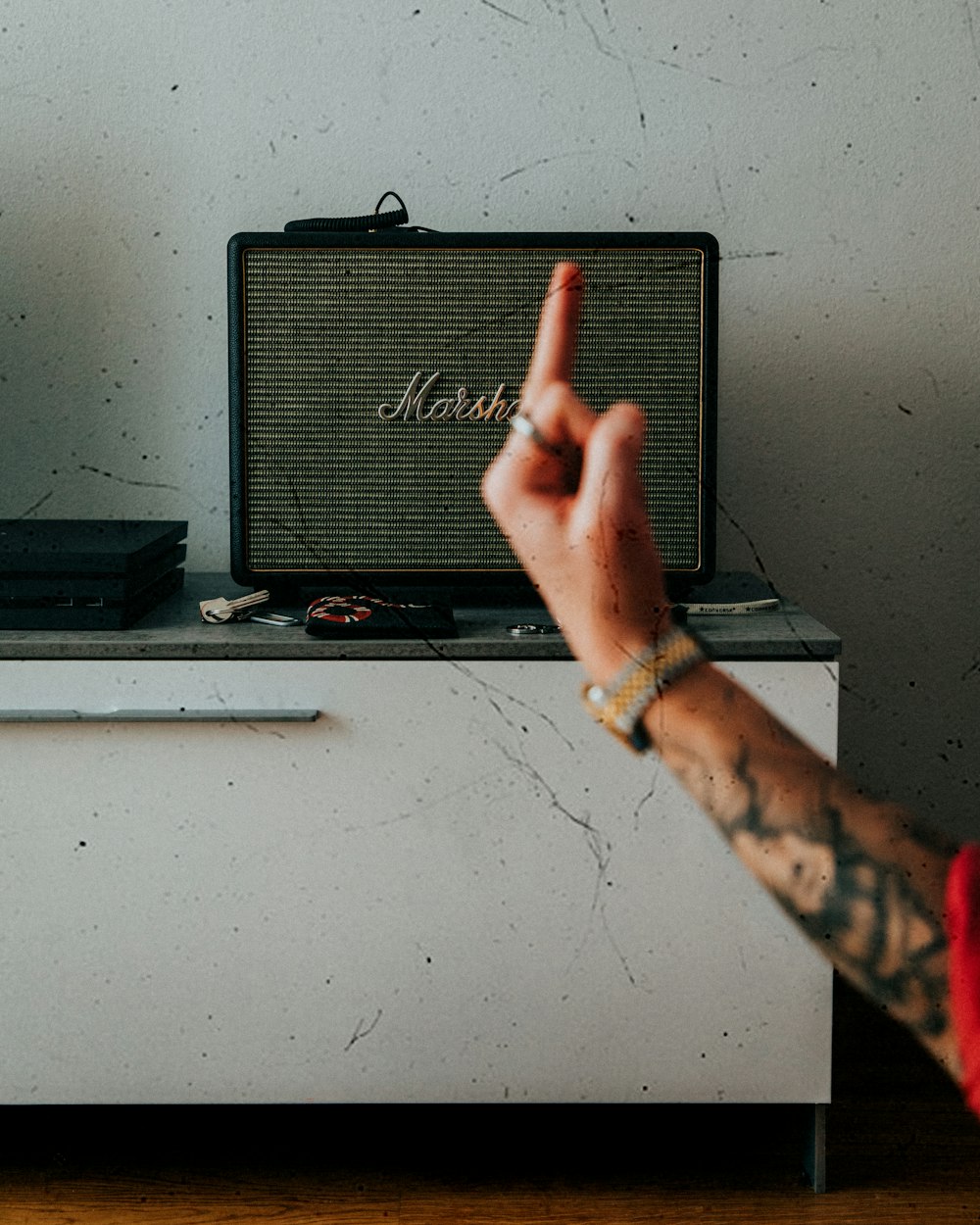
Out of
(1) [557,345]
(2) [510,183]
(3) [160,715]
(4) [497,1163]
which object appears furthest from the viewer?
(2) [510,183]

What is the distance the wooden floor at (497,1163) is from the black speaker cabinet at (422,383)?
516mm

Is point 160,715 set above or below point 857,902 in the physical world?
below

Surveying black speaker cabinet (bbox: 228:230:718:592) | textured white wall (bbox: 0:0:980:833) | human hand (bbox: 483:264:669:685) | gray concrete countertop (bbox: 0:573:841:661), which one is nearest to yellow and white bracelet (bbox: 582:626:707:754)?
human hand (bbox: 483:264:669:685)

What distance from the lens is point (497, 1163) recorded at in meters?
1.24

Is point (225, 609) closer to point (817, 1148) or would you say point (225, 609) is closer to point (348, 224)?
point (348, 224)

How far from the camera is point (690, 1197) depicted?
46.8 inches

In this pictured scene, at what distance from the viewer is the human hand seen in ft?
0.69

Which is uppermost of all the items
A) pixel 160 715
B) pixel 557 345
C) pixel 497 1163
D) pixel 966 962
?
pixel 557 345

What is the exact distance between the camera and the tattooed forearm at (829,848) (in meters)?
0.25

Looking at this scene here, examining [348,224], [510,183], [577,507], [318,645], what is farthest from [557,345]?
[510,183]

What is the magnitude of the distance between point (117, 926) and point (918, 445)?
95cm

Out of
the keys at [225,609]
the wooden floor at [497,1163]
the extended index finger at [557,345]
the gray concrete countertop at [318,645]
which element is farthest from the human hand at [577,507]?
the wooden floor at [497,1163]

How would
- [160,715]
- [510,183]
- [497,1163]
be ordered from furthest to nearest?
[510,183], [497,1163], [160,715]

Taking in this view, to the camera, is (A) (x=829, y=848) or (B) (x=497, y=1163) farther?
(B) (x=497, y=1163)
